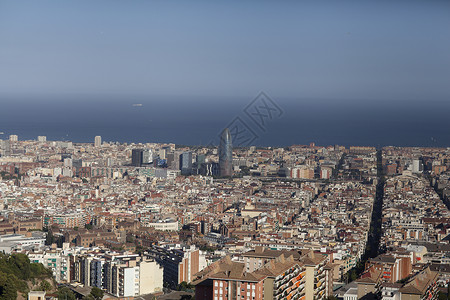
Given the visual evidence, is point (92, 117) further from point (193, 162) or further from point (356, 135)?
point (193, 162)

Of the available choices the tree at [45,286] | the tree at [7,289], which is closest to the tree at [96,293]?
the tree at [45,286]

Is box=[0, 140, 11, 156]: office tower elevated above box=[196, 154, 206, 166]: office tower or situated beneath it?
elevated above

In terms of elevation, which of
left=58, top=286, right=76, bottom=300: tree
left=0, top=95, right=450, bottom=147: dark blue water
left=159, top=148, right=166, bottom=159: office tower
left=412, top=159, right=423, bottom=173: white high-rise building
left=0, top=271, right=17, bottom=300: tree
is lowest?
left=58, top=286, right=76, bottom=300: tree

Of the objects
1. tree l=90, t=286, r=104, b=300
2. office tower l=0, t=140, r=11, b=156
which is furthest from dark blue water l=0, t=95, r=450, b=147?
tree l=90, t=286, r=104, b=300

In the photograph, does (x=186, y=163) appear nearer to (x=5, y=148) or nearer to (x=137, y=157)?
(x=137, y=157)

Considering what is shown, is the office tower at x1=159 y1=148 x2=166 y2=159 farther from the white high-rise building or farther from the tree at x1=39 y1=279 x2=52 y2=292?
the tree at x1=39 y1=279 x2=52 y2=292

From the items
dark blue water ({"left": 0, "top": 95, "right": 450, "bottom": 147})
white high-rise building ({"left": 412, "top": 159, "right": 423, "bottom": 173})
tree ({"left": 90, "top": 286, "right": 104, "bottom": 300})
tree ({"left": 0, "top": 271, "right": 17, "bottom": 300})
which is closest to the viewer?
tree ({"left": 0, "top": 271, "right": 17, "bottom": 300})
